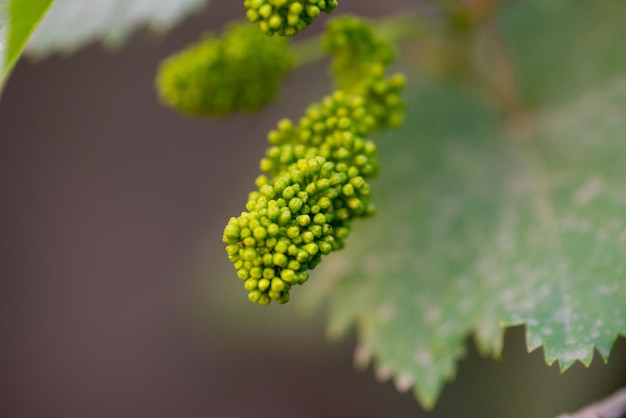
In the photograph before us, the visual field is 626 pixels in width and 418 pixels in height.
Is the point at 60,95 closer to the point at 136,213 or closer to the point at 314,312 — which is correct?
the point at 136,213

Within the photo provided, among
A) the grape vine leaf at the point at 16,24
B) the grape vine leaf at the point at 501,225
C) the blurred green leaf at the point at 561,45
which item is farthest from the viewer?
the blurred green leaf at the point at 561,45

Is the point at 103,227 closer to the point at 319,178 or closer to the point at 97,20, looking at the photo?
the point at 97,20

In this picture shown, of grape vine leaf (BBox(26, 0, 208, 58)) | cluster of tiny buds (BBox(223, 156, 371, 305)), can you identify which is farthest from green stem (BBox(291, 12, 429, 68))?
cluster of tiny buds (BBox(223, 156, 371, 305))

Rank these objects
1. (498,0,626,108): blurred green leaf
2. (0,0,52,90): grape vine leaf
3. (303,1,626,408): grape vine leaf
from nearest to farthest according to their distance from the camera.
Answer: (0,0,52,90): grape vine leaf → (303,1,626,408): grape vine leaf → (498,0,626,108): blurred green leaf

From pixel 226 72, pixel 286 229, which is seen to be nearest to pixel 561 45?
pixel 226 72

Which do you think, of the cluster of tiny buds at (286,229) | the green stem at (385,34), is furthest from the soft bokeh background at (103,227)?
the cluster of tiny buds at (286,229)

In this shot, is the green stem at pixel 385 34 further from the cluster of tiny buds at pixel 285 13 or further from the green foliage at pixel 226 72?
the cluster of tiny buds at pixel 285 13

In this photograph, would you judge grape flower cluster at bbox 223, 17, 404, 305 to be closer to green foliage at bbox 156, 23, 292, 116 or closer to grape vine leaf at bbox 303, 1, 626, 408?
green foliage at bbox 156, 23, 292, 116
